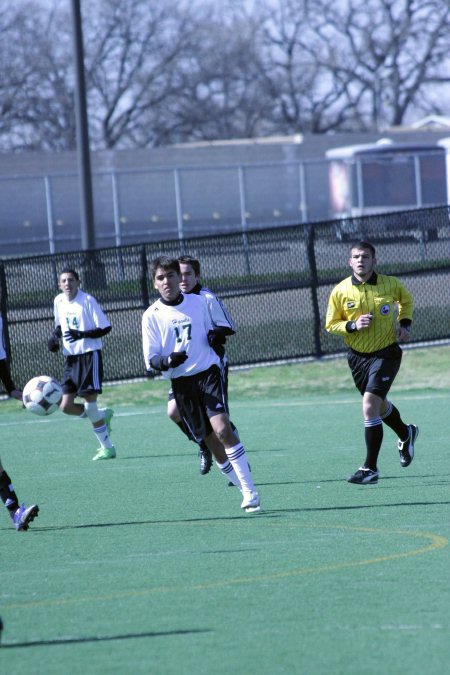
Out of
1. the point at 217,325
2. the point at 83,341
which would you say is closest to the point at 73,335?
the point at 83,341

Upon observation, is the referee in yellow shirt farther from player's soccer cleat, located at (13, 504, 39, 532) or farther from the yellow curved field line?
player's soccer cleat, located at (13, 504, 39, 532)

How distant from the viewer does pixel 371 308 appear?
10555 mm

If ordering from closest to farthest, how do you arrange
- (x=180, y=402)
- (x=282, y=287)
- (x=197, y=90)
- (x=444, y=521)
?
(x=444, y=521) < (x=180, y=402) < (x=282, y=287) < (x=197, y=90)

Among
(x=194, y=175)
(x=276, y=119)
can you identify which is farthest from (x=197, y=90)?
(x=194, y=175)

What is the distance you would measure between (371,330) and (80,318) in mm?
3965

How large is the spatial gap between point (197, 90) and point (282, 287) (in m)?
42.5

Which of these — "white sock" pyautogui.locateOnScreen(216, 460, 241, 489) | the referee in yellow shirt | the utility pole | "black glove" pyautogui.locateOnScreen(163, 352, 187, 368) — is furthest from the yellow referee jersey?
the utility pole

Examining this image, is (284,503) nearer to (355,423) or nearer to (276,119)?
(355,423)

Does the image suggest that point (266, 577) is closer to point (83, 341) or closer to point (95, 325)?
point (95, 325)

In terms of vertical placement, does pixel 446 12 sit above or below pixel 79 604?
above

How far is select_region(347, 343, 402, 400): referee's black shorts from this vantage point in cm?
1059

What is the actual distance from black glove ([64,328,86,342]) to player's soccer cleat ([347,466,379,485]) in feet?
13.5

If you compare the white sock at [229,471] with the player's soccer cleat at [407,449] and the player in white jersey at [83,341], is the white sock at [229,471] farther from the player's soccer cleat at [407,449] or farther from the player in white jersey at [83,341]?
the player in white jersey at [83,341]

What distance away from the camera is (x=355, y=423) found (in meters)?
14.9
